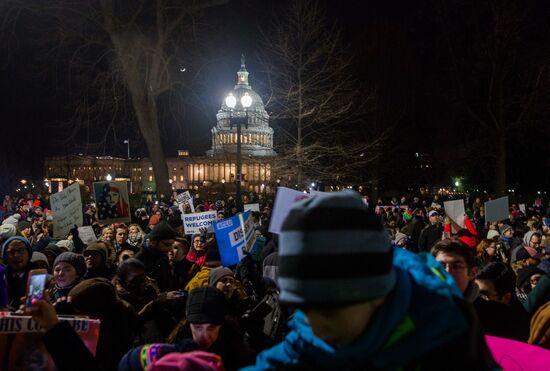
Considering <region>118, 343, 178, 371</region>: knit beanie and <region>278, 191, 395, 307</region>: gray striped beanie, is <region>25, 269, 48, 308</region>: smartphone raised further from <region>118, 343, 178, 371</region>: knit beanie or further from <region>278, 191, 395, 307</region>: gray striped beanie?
<region>278, 191, 395, 307</region>: gray striped beanie

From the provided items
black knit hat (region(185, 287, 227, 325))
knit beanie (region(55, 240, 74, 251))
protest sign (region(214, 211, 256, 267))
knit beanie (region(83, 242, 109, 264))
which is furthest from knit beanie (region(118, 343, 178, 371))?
knit beanie (region(55, 240, 74, 251))

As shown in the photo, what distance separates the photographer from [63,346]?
1887 millimetres

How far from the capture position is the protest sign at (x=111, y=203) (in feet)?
29.3

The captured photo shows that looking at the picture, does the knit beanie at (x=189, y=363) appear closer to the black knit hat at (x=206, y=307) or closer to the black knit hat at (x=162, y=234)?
the black knit hat at (x=206, y=307)

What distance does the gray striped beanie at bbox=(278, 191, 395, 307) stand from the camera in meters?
1.17

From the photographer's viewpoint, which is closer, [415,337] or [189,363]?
[415,337]

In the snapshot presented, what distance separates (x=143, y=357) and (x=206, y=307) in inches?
33.3

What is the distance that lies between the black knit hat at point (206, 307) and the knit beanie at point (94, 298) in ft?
1.72

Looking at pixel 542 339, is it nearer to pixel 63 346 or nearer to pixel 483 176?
pixel 63 346

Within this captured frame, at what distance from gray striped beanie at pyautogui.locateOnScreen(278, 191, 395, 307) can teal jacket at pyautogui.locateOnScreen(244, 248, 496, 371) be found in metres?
0.06

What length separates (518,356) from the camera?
6.20 feet

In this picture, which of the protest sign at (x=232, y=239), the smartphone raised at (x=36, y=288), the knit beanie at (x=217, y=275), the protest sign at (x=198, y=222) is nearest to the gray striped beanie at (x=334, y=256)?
the smartphone raised at (x=36, y=288)

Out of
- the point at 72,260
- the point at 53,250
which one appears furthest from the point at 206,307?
the point at 53,250

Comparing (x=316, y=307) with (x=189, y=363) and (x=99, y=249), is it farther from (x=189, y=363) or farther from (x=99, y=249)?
(x=99, y=249)
